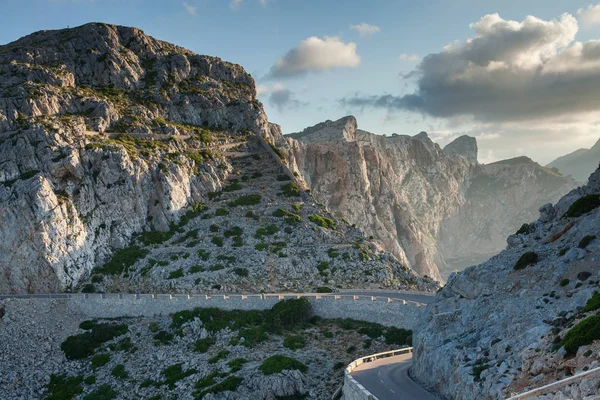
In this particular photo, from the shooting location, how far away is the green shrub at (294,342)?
165 feet

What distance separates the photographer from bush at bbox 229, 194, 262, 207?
91.6m

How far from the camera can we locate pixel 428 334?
3472cm

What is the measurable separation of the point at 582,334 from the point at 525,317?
21.0 feet

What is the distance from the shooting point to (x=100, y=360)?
178 feet

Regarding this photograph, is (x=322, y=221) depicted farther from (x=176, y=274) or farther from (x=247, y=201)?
(x=176, y=274)

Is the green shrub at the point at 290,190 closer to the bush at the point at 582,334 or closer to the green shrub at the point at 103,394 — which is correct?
the green shrub at the point at 103,394

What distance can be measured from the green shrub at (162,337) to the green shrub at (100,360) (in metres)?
5.23

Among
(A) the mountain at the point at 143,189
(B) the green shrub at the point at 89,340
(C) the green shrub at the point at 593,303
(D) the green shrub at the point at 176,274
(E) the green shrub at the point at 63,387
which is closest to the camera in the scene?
(C) the green shrub at the point at 593,303

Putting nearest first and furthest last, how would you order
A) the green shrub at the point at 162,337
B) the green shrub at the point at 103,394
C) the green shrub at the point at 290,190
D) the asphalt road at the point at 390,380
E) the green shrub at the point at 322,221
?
the asphalt road at the point at 390,380
the green shrub at the point at 103,394
the green shrub at the point at 162,337
the green shrub at the point at 322,221
the green shrub at the point at 290,190

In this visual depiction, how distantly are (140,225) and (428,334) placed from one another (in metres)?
59.8

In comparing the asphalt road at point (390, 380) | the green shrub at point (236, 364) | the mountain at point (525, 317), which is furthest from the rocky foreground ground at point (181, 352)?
the mountain at point (525, 317)

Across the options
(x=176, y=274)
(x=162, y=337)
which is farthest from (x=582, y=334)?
(x=176, y=274)

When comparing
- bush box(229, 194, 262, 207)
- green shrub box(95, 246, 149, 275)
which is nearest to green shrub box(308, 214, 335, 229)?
bush box(229, 194, 262, 207)

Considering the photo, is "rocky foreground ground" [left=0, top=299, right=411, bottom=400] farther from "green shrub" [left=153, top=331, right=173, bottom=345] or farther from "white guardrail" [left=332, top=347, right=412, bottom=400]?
"white guardrail" [left=332, top=347, right=412, bottom=400]
